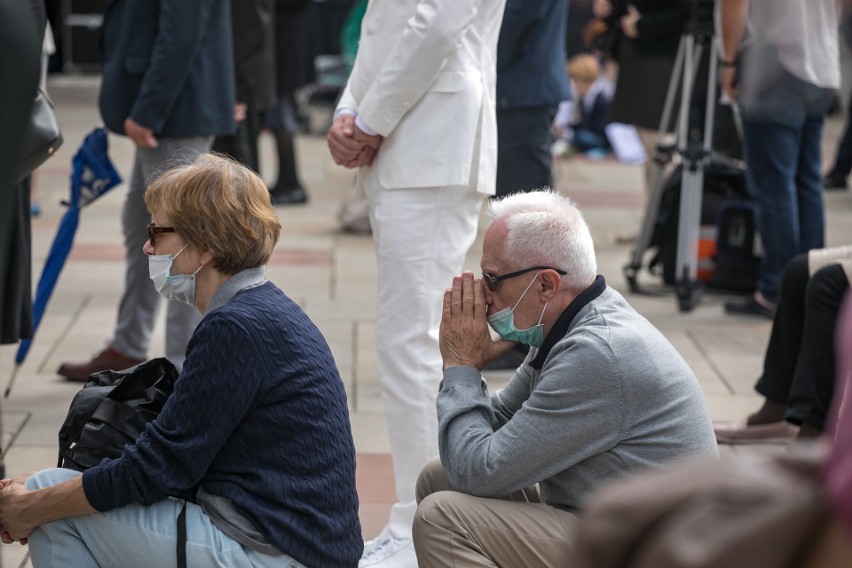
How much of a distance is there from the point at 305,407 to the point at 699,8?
4300 millimetres

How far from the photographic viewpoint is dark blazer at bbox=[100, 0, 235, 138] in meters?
4.56

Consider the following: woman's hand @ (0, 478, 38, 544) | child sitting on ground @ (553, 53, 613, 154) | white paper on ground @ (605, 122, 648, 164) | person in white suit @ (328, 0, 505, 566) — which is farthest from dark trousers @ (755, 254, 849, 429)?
child sitting on ground @ (553, 53, 613, 154)

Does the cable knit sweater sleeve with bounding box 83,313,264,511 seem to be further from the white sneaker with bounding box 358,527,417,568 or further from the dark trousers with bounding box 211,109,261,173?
the dark trousers with bounding box 211,109,261,173

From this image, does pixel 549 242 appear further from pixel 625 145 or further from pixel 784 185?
pixel 625 145

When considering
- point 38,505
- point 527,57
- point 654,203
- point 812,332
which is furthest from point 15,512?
point 654,203

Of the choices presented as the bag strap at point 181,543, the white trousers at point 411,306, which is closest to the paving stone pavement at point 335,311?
the white trousers at point 411,306

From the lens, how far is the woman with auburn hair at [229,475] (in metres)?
2.67

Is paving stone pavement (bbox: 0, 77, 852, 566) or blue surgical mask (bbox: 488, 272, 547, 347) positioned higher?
blue surgical mask (bbox: 488, 272, 547, 347)

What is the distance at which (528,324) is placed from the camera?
9.74 ft

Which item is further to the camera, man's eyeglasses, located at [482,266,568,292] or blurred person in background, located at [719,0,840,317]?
blurred person in background, located at [719,0,840,317]

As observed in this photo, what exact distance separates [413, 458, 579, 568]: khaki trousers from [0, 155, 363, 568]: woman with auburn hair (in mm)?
188

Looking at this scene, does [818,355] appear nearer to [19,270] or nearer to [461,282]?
[461,282]

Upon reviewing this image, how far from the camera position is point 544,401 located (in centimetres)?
275

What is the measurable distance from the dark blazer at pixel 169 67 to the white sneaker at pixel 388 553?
1848mm
